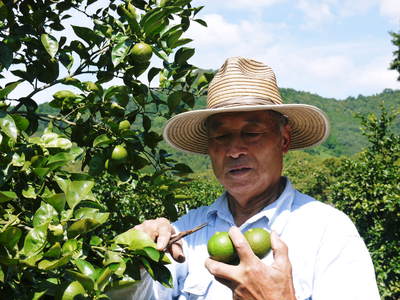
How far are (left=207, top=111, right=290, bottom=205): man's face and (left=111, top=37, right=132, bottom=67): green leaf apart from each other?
0.50 metres

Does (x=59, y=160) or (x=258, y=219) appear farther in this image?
(x=258, y=219)

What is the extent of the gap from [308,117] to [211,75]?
1.63 ft

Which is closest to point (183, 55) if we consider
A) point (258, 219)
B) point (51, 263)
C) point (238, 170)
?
point (238, 170)

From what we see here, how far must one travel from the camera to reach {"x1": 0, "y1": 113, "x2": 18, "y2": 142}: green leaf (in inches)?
47.6

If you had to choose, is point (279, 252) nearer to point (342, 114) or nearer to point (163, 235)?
point (163, 235)

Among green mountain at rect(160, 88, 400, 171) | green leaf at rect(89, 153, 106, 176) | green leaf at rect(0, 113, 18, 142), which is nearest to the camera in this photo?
green leaf at rect(0, 113, 18, 142)

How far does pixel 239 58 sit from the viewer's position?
2049mm

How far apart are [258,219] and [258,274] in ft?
1.48

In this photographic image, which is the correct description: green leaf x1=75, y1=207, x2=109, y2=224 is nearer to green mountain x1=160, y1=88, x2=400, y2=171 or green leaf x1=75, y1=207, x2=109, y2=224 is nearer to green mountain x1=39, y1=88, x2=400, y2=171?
green mountain x1=39, y1=88, x2=400, y2=171

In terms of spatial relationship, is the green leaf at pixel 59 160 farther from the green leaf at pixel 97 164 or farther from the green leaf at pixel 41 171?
the green leaf at pixel 97 164

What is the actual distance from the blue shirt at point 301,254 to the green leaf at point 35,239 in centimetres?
45

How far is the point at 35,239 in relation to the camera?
115 centimetres

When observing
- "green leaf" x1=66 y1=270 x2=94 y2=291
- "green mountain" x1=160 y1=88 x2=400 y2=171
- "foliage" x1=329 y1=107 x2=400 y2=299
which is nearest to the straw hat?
"green leaf" x1=66 y1=270 x2=94 y2=291

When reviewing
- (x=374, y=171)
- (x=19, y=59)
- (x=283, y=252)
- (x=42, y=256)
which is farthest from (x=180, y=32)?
(x=374, y=171)
